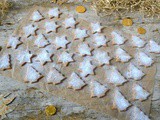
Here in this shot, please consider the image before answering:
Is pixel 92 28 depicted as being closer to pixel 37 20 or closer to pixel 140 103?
pixel 37 20

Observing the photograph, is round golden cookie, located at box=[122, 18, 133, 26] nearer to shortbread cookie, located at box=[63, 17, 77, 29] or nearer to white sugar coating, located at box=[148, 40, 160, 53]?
white sugar coating, located at box=[148, 40, 160, 53]

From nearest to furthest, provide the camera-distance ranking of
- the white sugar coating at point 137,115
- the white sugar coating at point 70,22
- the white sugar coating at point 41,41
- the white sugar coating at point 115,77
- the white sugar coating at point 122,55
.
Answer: the white sugar coating at point 137,115 < the white sugar coating at point 115,77 < the white sugar coating at point 122,55 < the white sugar coating at point 41,41 < the white sugar coating at point 70,22

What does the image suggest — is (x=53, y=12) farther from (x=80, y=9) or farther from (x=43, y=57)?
(x=43, y=57)

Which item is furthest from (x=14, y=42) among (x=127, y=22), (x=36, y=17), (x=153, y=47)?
(x=153, y=47)

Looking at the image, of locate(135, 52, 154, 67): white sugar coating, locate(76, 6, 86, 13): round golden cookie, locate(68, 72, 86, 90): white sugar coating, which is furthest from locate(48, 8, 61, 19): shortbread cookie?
locate(135, 52, 154, 67): white sugar coating

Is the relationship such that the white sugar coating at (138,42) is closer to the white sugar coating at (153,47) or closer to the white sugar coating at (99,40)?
the white sugar coating at (153,47)

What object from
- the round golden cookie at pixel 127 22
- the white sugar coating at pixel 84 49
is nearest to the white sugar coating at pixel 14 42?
the white sugar coating at pixel 84 49
